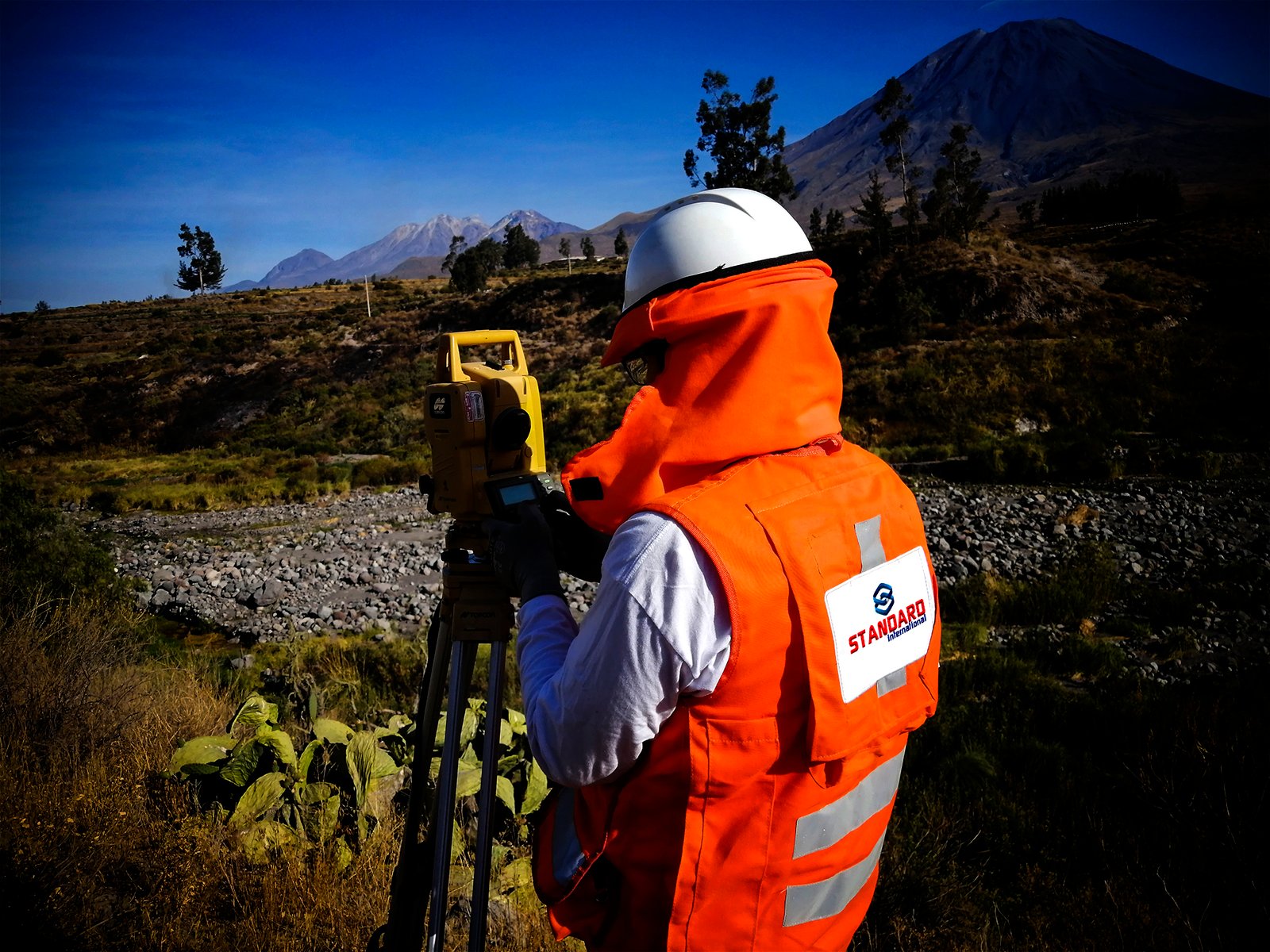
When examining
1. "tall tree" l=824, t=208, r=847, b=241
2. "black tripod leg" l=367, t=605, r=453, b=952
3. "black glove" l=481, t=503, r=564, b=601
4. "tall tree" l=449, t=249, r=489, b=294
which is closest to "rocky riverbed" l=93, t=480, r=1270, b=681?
"black tripod leg" l=367, t=605, r=453, b=952

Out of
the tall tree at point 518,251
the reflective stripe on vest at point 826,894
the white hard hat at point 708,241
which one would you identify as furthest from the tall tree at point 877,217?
the tall tree at point 518,251

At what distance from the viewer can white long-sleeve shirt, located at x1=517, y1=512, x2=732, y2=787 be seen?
3.54 feet

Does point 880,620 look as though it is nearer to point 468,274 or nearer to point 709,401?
point 709,401

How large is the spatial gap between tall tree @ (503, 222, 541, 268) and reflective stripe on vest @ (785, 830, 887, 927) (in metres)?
69.9

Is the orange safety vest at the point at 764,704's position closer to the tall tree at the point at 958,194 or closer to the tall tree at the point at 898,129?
the tall tree at the point at 898,129

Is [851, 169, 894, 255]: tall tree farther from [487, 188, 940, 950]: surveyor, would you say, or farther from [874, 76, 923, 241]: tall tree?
[487, 188, 940, 950]: surveyor

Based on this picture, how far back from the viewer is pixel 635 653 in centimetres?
108

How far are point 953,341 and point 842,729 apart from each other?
25.1 meters

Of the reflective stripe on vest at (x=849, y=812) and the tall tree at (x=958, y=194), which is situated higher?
the tall tree at (x=958, y=194)

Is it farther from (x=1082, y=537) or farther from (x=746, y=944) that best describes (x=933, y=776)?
(x=1082, y=537)

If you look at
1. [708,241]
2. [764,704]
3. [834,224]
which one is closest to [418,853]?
[764,704]

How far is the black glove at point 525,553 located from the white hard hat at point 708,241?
561 mm

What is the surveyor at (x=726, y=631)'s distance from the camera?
112 cm

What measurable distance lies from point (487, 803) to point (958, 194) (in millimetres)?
37100
